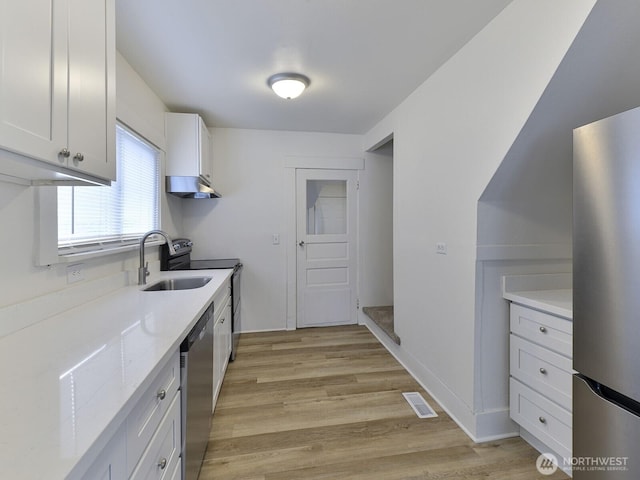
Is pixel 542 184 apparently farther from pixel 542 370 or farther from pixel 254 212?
pixel 254 212

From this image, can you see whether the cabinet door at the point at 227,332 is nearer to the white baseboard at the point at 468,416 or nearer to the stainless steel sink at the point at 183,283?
the stainless steel sink at the point at 183,283

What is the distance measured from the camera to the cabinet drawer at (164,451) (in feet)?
2.88

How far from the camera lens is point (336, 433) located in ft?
5.98

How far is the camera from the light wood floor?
155 centimetres

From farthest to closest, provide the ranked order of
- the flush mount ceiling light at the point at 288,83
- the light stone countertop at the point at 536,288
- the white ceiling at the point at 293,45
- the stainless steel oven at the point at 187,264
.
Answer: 1. the stainless steel oven at the point at 187,264
2. the flush mount ceiling light at the point at 288,83
3. the light stone countertop at the point at 536,288
4. the white ceiling at the point at 293,45

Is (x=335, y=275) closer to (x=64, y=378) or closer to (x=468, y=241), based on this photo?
(x=468, y=241)

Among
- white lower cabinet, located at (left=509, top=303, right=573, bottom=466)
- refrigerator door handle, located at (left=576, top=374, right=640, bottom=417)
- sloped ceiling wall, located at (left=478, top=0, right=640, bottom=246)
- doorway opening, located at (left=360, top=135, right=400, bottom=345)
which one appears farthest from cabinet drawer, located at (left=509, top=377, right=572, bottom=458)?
doorway opening, located at (left=360, top=135, right=400, bottom=345)

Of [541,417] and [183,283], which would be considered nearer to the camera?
[541,417]

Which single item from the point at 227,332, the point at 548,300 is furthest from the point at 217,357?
the point at 548,300

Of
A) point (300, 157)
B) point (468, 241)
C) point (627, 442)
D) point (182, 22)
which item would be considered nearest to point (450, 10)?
point (468, 241)

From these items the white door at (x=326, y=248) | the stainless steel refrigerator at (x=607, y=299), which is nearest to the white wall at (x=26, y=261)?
the white door at (x=326, y=248)

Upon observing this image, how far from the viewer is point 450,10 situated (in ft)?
5.00

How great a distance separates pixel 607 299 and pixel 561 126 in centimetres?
94

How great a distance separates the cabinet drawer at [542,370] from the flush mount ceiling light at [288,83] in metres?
2.26
